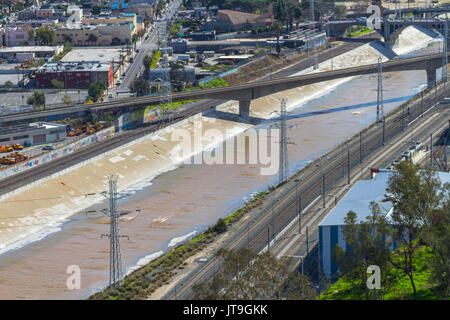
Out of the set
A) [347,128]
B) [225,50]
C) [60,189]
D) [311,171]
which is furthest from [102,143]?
[225,50]

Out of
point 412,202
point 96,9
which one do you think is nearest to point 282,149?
point 412,202

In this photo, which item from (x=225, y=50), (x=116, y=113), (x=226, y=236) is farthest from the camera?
(x=225, y=50)

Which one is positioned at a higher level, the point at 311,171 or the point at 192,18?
the point at 192,18

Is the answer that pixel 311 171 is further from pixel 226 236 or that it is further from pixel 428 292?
pixel 428 292

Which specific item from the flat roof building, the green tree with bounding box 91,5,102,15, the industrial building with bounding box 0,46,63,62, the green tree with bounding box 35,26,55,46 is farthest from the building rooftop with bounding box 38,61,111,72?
the green tree with bounding box 91,5,102,15

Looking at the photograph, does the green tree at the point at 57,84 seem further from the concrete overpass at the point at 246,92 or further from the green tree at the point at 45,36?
the green tree at the point at 45,36

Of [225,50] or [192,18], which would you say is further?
[192,18]

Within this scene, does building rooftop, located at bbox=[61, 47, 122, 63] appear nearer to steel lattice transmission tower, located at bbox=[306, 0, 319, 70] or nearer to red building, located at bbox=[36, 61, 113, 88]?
red building, located at bbox=[36, 61, 113, 88]
